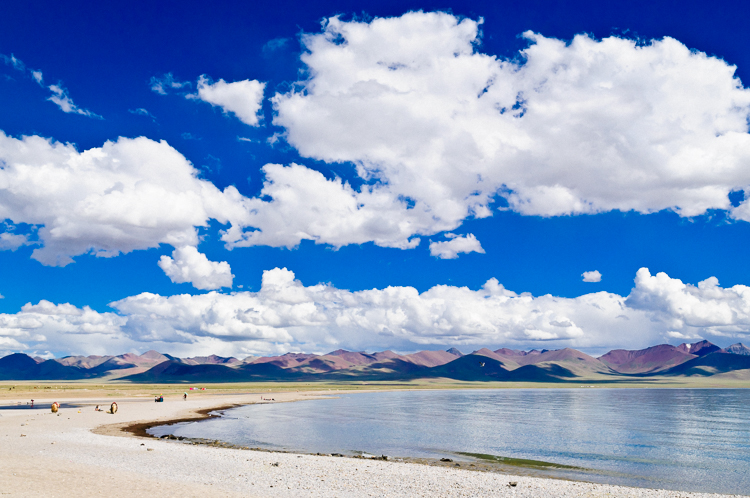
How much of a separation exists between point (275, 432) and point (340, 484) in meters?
37.5

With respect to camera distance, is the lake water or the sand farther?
the lake water

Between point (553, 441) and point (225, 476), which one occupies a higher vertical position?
point (225, 476)

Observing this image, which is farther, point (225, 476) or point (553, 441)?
point (553, 441)

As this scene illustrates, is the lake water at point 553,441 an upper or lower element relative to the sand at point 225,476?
lower

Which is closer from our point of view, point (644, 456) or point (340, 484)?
point (340, 484)

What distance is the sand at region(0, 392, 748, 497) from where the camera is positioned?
1061 inches

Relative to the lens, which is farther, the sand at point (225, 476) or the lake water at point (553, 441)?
the lake water at point (553, 441)

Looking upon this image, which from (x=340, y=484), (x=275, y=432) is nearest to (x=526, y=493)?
(x=340, y=484)

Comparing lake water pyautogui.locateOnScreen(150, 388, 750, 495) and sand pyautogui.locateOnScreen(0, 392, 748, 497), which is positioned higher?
sand pyautogui.locateOnScreen(0, 392, 748, 497)

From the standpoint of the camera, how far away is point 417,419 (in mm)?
87750

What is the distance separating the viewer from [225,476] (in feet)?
101

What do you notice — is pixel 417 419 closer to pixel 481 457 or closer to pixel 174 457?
pixel 481 457

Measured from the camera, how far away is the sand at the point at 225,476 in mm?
26953

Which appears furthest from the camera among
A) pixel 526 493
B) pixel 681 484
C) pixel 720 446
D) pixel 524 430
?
pixel 524 430
